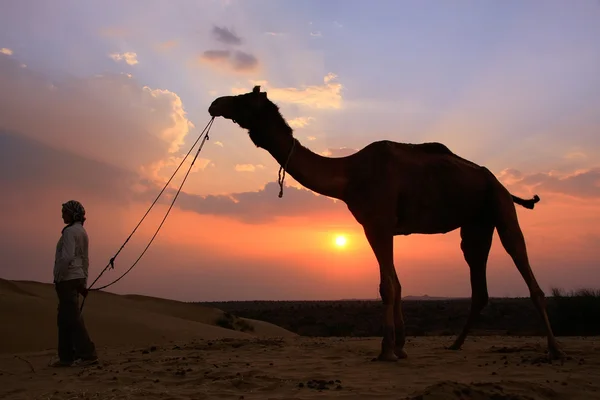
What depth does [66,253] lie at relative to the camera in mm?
8516

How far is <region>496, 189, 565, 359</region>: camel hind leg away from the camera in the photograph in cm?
845

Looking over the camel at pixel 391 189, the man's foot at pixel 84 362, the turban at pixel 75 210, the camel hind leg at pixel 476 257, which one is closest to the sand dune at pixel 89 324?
the man's foot at pixel 84 362

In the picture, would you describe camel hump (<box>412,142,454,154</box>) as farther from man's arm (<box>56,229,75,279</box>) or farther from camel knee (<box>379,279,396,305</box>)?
man's arm (<box>56,229,75,279</box>)

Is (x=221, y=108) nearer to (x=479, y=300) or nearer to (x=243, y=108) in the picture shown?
(x=243, y=108)

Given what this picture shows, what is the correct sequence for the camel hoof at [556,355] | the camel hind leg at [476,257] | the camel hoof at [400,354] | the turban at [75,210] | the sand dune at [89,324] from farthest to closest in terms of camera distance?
1. the sand dune at [89,324]
2. the camel hind leg at [476,257]
3. the turban at [75,210]
4. the camel hoof at [400,354]
5. the camel hoof at [556,355]

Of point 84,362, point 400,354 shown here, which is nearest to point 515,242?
point 400,354

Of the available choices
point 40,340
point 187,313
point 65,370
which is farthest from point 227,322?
point 65,370

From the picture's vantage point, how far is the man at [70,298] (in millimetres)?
8477

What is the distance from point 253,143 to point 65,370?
4.30 m

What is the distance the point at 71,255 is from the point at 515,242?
6941mm

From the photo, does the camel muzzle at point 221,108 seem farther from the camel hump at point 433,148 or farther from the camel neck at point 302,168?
the camel hump at point 433,148

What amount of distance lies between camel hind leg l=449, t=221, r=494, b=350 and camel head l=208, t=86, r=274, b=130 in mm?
4167

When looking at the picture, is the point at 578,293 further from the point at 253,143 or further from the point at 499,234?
the point at 253,143

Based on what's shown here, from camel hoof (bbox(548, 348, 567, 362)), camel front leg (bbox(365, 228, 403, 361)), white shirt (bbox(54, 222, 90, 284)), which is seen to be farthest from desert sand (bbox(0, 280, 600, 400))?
white shirt (bbox(54, 222, 90, 284))
